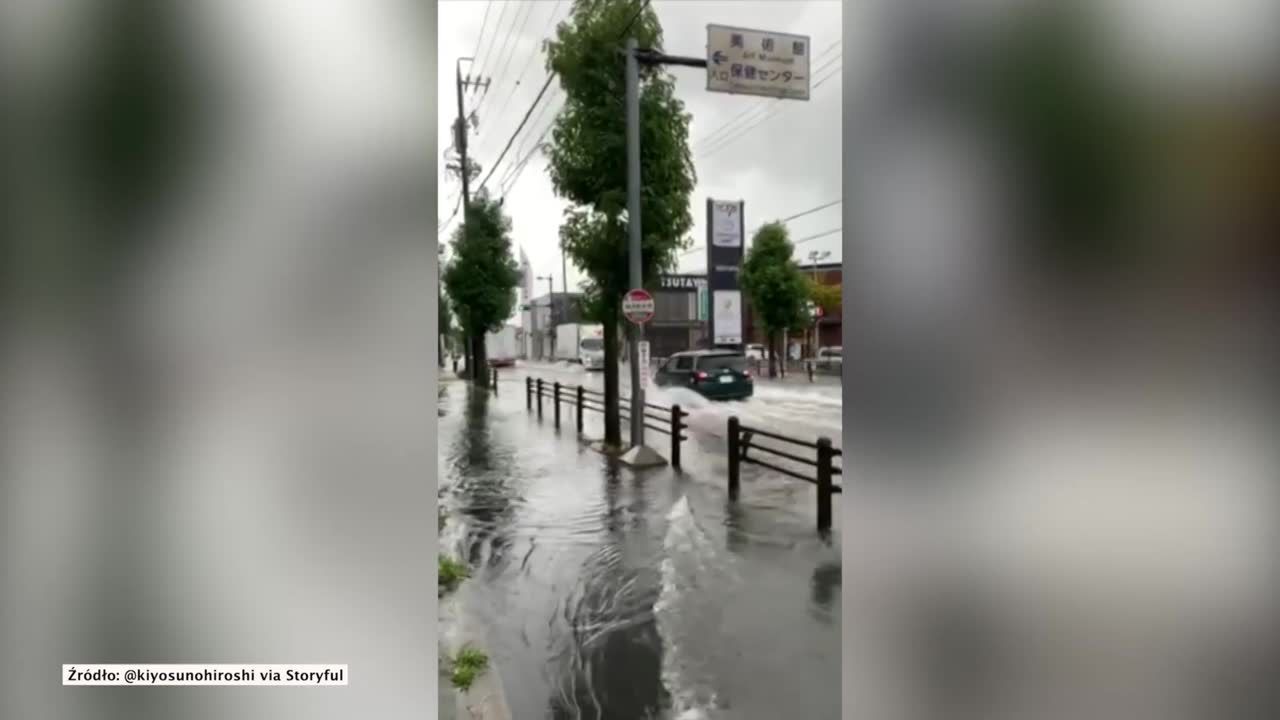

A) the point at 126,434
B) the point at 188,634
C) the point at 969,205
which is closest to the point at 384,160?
the point at 126,434

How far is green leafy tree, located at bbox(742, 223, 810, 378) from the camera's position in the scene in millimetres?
15039

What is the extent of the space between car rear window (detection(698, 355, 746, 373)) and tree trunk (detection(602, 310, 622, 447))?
95.3 inches

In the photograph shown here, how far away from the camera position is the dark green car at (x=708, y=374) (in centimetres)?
1024

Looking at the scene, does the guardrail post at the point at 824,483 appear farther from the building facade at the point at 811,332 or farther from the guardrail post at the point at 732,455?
the building facade at the point at 811,332

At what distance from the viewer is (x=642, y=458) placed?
7301 mm

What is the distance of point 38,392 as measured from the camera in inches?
38.6

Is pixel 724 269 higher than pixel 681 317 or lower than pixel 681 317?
higher

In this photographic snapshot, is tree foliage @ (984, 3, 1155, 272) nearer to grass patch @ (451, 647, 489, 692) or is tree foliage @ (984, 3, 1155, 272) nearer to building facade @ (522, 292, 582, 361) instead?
grass patch @ (451, 647, 489, 692)

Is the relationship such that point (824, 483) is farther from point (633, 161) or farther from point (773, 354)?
point (773, 354)

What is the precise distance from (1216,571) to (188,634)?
1.65 metres

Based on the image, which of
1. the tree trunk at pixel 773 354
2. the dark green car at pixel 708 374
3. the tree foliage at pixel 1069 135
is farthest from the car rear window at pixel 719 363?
the tree foliage at pixel 1069 135

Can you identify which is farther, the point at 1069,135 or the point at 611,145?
the point at 611,145

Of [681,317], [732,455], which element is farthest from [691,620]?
[681,317]

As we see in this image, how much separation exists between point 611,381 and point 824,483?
3.83 m
